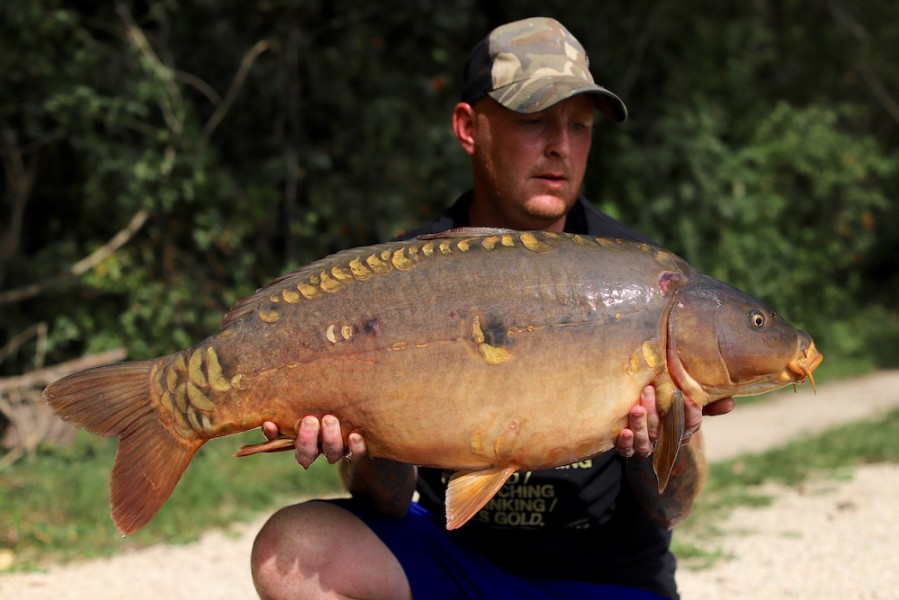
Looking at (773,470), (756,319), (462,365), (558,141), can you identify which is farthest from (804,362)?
(773,470)

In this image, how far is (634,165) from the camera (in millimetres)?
7840

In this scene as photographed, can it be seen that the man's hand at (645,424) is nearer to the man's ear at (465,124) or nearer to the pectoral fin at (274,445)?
the pectoral fin at (274,445)

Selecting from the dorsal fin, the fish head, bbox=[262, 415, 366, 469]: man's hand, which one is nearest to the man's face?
the dorsal fin

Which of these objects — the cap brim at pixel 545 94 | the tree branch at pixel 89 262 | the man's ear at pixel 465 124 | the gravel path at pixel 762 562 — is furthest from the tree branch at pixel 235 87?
the cap brim at pixel 545 94

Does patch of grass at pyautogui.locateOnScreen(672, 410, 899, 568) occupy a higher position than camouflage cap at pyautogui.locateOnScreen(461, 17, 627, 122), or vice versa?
camouflage cap at pyautogui.locateOnScreen(461, 17, 627, 122)

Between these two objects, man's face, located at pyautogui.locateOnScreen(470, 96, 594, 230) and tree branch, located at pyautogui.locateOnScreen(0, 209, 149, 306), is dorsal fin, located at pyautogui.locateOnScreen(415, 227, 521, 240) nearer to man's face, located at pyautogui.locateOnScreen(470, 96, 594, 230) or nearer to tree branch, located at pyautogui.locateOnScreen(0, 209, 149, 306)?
man's face, located at pyautogui.locateOnScreen(470, 96, 594, 230)

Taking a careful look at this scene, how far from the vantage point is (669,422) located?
2.00m

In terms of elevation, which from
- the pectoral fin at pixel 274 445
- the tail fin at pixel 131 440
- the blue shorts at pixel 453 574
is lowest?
the blue shorts at pixel 453 574

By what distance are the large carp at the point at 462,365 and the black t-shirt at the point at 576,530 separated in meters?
0.50

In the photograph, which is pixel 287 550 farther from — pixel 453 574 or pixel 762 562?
pixel 762 562

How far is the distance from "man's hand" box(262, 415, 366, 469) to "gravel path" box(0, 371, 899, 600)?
1.83 metres

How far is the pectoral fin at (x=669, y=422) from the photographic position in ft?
6.53

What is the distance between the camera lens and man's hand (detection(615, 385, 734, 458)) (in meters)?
1.99

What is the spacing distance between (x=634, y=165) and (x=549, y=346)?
20.0 ft
